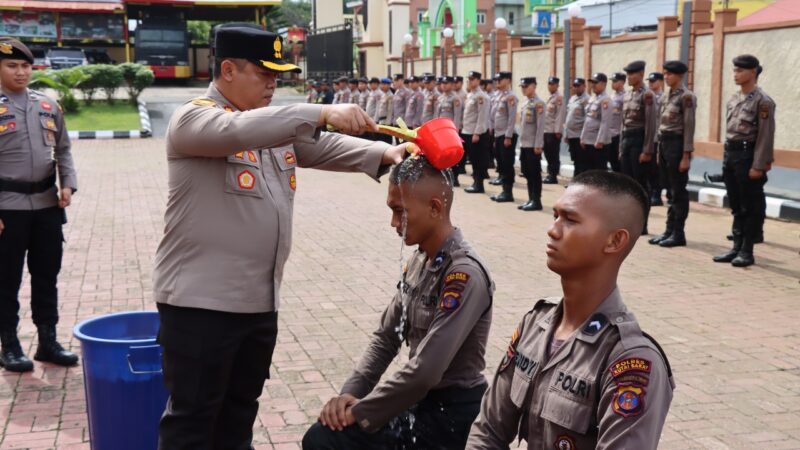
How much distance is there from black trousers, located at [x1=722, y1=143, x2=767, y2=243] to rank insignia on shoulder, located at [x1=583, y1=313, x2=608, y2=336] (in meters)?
6.65

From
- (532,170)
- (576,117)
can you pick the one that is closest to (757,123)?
(532,170)

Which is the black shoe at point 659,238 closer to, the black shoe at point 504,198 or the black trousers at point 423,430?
the black shoe at point 504,198

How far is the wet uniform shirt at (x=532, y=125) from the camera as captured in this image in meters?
12.8

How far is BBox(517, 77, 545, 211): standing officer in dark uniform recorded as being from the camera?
12.0m

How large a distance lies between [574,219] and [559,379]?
0.42m

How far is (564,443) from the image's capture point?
215 cm

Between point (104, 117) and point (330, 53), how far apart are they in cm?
1184

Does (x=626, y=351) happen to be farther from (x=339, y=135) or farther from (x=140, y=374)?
(x=140, y=374)

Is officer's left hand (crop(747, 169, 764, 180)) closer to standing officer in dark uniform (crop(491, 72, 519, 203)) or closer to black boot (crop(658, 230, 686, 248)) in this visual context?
black boot (crop(658, 230, 686, 248))

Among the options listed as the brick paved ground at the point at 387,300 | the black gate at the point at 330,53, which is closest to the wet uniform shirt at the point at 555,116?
the brick paved ground at the point at 387,300

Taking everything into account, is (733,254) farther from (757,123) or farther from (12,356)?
(12,356)

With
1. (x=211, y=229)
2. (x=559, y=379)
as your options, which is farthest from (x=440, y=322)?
(x=211, y=229)

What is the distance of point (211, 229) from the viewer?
9.51ft

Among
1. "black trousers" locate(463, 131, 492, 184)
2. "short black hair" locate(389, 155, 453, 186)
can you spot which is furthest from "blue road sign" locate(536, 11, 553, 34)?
"short black hair" locate(389, 155, 453, 186)
